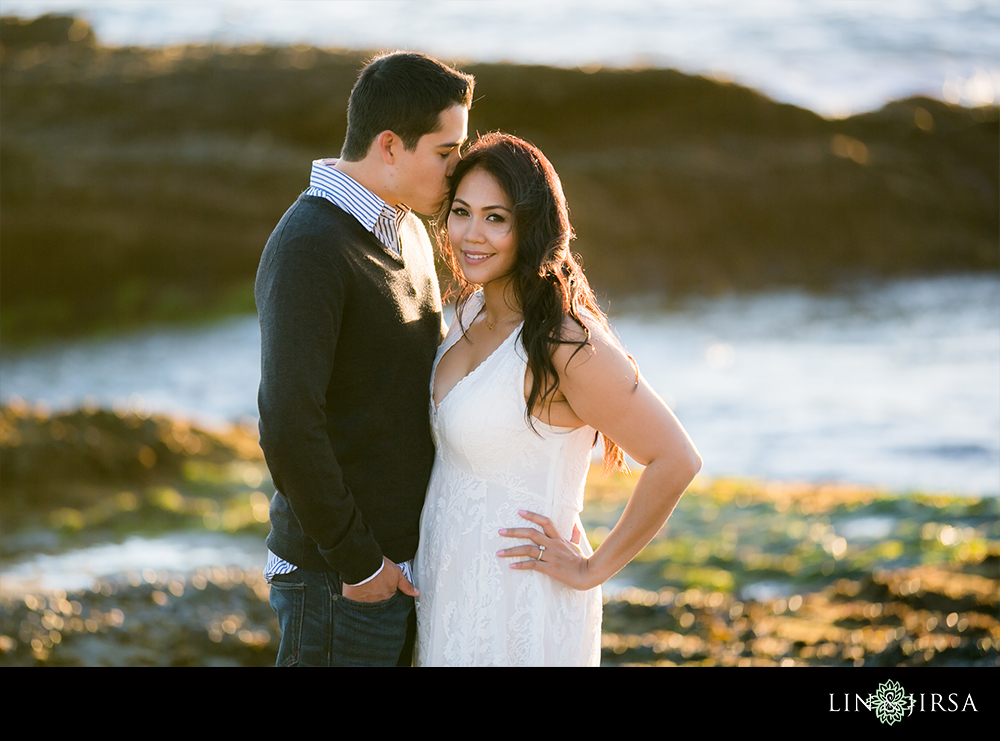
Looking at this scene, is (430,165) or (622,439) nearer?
(622,439)

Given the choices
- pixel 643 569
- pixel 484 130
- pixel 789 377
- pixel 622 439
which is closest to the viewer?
pixel 622 439

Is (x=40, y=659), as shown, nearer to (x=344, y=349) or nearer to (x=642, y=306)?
(x=344, y=349)

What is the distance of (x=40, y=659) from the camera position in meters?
4.29

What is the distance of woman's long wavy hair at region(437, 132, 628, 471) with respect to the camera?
96.5 inches

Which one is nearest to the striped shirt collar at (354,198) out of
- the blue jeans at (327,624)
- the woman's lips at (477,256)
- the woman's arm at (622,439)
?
the woman's lips at (477,256)

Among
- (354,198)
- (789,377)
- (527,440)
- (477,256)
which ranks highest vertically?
(789,377)

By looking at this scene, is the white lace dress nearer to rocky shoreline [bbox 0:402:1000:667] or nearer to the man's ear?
the man's ear

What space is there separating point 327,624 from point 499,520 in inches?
21.6

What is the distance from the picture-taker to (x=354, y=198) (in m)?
2.56

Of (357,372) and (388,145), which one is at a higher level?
(388,145)
